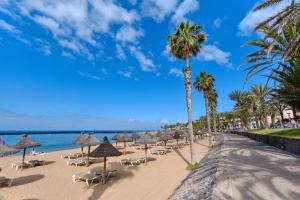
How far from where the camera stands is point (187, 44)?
651 inches

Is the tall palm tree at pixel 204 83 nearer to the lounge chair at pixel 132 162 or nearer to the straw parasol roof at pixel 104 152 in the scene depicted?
the lounge chair at pixel 132 162

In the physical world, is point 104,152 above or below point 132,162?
above

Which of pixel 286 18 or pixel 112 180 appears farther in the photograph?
pixel 112 180

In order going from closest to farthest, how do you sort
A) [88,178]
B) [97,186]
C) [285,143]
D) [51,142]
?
1. [97,186]
2. [88,178]
3. [285,143]
4. [51,142]

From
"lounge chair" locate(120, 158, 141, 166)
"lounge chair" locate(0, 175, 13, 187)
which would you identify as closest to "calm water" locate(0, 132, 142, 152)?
"lounge chair" locate(120, 158, 141, 166)

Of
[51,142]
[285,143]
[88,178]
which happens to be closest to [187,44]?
[285,143]

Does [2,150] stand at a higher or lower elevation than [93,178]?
higher

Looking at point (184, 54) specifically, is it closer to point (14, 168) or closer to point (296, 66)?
point (296, 66)

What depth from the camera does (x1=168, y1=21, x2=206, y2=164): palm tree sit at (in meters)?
16.2

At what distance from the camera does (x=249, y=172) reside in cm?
838

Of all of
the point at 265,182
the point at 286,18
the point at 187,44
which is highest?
the point at 187,44

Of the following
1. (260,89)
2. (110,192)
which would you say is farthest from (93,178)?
(260,89)

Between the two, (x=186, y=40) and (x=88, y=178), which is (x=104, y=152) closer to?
(x=88, y=178)

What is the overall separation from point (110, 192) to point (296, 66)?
13.7m
